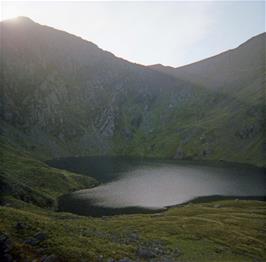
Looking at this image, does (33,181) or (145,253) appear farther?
(33,181)

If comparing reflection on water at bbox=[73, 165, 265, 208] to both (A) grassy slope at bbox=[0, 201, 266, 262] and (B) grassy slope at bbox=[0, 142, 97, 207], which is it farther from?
(A) grassy slope at bbox=[0, 201, 266, 262]

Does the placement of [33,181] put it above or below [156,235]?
above

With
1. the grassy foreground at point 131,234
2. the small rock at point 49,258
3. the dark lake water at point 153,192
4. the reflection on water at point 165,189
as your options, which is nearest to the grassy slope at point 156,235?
the grassy foreground at point 131,234

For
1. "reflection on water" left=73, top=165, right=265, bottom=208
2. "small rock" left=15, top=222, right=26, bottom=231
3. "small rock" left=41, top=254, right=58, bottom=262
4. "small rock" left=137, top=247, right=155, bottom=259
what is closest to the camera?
"small rock" left=41, top=254, right=58, bottom=262

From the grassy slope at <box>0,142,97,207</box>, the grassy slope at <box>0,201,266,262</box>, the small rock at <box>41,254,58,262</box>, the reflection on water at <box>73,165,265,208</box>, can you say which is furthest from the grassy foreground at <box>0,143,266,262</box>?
the reflection on water at <box>73,165,265,208</box>

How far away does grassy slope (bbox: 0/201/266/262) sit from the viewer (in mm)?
53375

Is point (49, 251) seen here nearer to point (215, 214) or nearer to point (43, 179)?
point (215, 214)

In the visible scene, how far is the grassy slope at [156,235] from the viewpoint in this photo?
53.4m

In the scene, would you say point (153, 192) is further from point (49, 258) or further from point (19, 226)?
point (49, 258)

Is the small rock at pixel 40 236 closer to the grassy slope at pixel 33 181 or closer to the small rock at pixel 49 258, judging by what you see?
the small rock at pixel 49 258

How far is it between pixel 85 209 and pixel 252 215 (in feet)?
168

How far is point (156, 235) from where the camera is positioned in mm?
78188

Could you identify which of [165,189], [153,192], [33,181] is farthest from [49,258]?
[165,189]

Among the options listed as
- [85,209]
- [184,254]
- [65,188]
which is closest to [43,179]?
[65,188]
